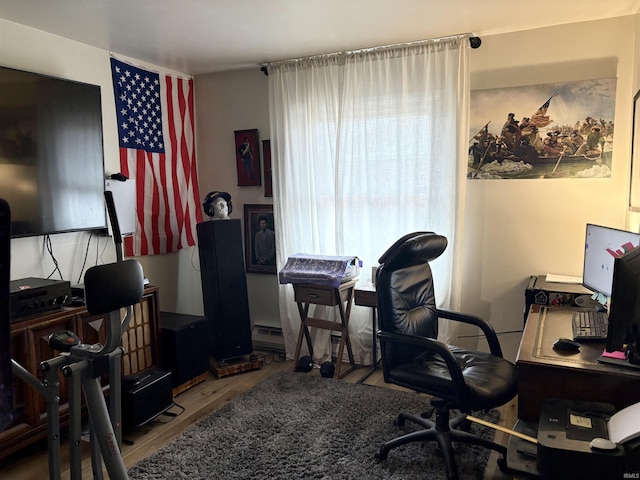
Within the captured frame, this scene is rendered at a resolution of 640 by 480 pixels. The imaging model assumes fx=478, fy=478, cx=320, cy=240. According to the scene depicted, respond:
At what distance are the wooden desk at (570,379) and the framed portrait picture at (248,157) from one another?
8.79ft

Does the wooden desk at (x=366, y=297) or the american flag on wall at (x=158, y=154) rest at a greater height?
the american flag on wall at (x=158, y=154)

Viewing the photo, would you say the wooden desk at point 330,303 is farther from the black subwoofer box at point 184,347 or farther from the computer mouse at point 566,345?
the computer mouse at point 566,345

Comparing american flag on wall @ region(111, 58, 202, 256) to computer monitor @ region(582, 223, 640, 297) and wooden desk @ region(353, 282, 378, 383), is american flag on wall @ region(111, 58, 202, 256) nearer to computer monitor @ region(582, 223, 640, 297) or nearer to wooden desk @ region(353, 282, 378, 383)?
wooden desk @ region(353, 282, 378, 383)

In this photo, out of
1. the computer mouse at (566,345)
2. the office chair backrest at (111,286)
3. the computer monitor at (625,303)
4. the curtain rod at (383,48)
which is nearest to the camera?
the office chair backrest at (111,286)

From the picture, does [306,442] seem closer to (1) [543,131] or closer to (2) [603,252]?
(2) [603,252]

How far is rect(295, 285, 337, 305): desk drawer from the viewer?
336cm

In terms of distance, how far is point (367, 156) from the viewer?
349cm

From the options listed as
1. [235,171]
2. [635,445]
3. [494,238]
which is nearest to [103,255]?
[235,171]

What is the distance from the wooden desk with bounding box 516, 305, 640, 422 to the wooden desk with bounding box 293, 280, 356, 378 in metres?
1.56

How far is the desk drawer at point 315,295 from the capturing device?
336 cm

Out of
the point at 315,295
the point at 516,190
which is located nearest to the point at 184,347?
the point at 315,295

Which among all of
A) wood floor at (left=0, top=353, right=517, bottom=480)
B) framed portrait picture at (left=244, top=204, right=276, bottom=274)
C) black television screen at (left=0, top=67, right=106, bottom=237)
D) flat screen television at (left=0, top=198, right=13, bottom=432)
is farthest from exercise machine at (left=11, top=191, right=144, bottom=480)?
framed portrait picture at (left=244, top=204, right=276, bottom=274)

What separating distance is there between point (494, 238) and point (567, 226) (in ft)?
1.49

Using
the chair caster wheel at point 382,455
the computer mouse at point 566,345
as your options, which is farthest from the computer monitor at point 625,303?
the chair caster wheel at point 382,455
